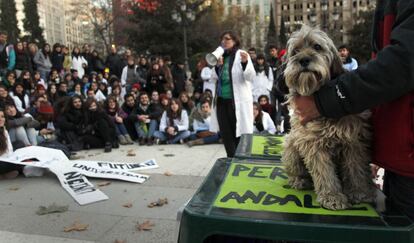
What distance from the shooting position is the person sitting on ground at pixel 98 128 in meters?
9.04

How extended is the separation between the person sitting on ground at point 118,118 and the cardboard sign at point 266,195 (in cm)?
711

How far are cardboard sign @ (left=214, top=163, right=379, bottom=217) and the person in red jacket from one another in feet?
0.76

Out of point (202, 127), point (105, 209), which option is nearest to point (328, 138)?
point (105, 209)

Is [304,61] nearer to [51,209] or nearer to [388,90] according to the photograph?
[388,90]

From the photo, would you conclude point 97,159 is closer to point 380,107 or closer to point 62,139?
point 62,139

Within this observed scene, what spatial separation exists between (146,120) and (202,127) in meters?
1.38

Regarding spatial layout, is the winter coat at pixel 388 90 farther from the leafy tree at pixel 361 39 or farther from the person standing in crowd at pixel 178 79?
the leafy tree at pixel 361 39

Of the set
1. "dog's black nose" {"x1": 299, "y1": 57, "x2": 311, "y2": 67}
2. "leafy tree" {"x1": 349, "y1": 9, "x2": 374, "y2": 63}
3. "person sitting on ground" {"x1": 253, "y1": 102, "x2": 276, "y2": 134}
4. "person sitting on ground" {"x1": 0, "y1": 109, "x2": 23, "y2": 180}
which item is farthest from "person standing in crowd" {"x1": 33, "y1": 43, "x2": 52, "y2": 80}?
"leafy tree" {"x1": 349, "y1": 9, "x2": 374, "y2": 63}

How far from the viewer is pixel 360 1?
270 ft

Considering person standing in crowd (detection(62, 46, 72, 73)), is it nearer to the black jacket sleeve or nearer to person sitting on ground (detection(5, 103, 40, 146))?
person sitting on ground (detection(5, 103, 40, 146))

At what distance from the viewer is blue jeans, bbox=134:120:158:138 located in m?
9.71

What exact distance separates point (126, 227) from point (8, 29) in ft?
185

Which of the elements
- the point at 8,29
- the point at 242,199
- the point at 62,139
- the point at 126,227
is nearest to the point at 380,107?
the point at 242,199

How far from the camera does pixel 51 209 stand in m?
5.00
